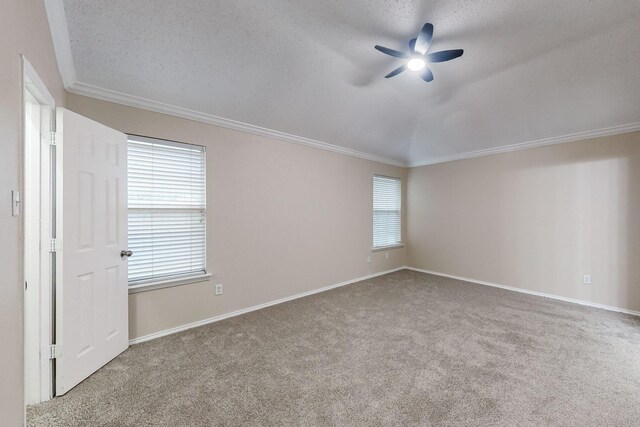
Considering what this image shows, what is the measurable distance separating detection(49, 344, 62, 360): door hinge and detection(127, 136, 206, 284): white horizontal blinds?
2.66ft

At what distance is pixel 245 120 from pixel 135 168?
133cm

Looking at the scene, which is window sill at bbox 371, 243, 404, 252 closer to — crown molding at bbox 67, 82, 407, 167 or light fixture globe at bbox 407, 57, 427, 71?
crown molding at bbox 67, 82, 407, 167

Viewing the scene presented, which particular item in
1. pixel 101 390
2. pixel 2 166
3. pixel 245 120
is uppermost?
pixel 245 120

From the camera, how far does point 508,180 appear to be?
4.40 metres

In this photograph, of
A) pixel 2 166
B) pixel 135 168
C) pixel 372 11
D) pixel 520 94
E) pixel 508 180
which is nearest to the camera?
pixel 2 166

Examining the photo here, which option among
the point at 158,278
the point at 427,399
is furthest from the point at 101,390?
the point at 427,399

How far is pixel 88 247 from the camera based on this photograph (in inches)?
83.2

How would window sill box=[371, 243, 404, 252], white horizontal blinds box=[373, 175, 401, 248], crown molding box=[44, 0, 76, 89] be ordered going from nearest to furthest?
crown molding box=[44, 0, 76, 89] < window sill box=[371, 243, 404, 252] < white horizontal blinds box=[373, 175, 401, 248]

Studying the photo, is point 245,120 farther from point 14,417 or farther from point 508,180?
point 508,180

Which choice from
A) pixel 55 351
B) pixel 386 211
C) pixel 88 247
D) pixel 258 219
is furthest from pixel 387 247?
pixel 55 351

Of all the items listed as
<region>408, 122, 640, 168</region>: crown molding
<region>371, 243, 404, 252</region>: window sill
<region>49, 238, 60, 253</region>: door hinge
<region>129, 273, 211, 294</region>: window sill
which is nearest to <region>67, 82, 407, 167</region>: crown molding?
<region>49, 238, 60, 253</region>: door hinge

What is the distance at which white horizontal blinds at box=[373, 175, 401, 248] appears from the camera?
5.34m

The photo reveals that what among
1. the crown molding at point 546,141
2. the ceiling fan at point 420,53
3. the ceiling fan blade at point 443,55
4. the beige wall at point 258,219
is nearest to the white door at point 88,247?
the beige wall at point 258,219

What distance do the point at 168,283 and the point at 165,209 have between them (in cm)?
81
